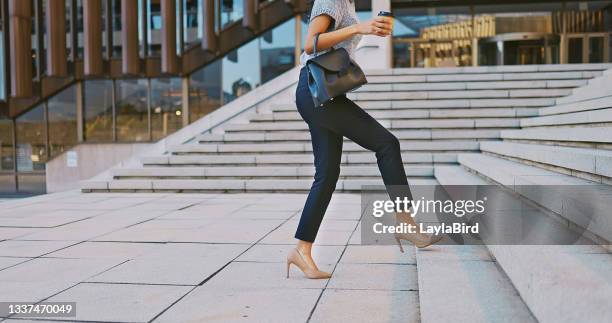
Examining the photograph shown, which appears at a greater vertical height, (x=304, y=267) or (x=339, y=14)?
(x=339, y=14)

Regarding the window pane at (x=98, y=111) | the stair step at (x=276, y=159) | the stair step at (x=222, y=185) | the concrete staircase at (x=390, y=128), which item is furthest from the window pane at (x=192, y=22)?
the stair step at (x=222, y=185)

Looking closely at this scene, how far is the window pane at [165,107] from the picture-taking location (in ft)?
68.9

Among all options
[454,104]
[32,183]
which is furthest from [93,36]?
[454,104]

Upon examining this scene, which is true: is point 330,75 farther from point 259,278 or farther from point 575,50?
point 575,50

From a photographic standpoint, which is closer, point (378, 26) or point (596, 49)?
point (378, 26)

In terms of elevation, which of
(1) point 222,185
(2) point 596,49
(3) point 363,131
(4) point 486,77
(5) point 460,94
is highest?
(2) point 596,49

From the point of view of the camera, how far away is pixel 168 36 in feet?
61.2

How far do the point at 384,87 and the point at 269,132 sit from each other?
3013 millimetres

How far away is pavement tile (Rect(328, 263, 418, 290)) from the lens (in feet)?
10.3

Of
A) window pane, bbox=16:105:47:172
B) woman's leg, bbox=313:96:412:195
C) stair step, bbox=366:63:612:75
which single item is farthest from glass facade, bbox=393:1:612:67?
woman's leg, bbox=313:96:412:195

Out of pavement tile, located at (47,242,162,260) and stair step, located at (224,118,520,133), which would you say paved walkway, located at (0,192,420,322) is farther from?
stair step, located at (224,118,520,133)

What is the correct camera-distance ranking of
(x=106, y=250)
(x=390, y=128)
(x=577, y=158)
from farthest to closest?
(x=390, y=128) → (x=106, y=250) → (x=577, y=158)

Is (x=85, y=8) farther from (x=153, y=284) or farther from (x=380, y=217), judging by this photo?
(x=153, y=284)

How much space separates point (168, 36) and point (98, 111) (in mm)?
4840
